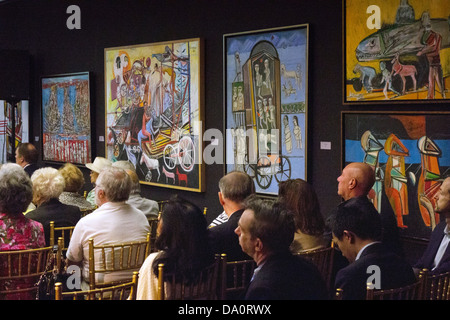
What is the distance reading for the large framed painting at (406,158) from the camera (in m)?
4.80

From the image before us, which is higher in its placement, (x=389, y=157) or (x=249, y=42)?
(x=249, y=42)

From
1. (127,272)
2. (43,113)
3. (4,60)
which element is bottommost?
(127,272)

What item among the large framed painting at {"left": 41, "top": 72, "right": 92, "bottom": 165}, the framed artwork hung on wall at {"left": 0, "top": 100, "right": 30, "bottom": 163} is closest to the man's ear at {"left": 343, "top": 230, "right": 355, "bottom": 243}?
the large framed painting at {"left": 41, "top": 72, "right": 92, "bottom": 165}

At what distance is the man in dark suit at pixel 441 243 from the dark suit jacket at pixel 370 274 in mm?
892

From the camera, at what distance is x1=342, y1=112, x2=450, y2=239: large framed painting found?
480cm

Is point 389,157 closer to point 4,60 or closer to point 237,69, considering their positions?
point 237,69

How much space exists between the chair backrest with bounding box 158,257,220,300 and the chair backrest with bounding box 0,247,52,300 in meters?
1.10

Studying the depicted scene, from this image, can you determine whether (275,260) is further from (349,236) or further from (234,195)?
(234,195)

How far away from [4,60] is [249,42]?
538 centimetres

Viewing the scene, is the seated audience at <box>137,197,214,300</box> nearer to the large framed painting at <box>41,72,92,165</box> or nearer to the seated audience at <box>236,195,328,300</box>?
the seated audience at <box>236,195,328,300</box>

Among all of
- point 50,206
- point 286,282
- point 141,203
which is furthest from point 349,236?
point 141,203

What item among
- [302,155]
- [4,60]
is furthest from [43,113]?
[302,155]
